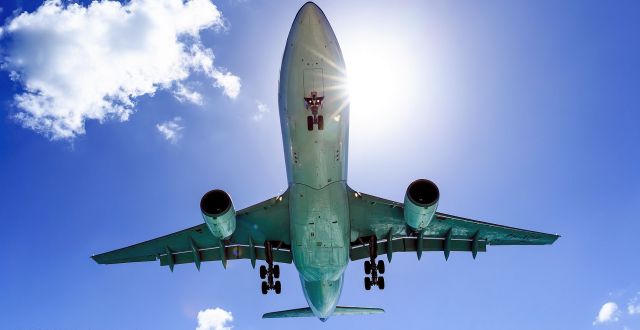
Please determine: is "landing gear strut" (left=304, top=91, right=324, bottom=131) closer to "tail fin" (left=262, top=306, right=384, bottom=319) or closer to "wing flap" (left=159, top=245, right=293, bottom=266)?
"wing flap" (left=159, top=245, right=293, bottom=266)

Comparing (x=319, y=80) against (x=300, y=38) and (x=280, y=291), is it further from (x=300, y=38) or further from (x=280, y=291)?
(x=280, y=291)

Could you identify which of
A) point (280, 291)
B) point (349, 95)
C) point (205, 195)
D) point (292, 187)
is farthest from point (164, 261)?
point (349, 95)

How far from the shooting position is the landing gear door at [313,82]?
516 inches

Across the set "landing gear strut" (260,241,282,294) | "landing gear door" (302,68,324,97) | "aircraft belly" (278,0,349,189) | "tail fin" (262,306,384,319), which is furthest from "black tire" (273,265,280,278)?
"landing gear door" (302,68,324,97)

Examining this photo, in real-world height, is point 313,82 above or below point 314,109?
above

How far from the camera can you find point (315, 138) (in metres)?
13.8

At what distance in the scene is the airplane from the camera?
44.0ft

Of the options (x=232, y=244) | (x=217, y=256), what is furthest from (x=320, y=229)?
(x=217, y=256)

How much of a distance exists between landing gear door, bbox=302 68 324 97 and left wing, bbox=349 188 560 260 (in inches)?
194

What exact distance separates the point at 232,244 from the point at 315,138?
23.0ft

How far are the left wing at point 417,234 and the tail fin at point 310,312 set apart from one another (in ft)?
11.0

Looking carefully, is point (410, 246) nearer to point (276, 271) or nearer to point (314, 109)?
point (276, 271)

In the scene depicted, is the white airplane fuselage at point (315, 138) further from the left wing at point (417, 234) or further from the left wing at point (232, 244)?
the left wing at point (417, 234)

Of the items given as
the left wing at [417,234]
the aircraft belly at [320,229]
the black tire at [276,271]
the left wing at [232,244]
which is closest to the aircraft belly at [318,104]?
the aircraft belly at [320,229]
